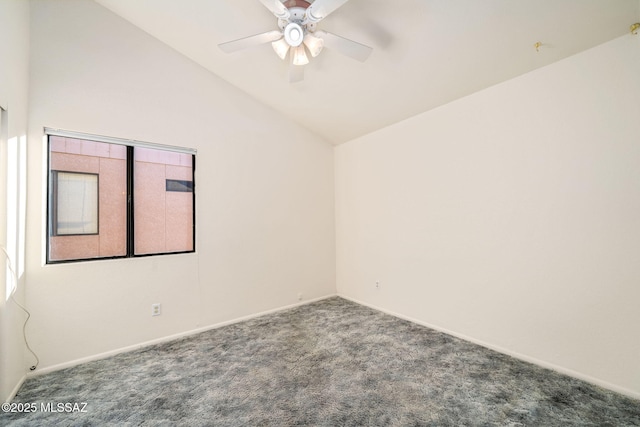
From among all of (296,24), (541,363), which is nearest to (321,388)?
(541,363)

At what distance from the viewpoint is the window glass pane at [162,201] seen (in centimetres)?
277

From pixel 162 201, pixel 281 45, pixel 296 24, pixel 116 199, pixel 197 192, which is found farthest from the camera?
pixel 197 192

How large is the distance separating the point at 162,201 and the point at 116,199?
40 cm

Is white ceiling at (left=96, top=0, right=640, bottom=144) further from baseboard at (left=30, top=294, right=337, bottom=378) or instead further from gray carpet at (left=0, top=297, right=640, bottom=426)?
baseboard at (left=30, top=294, right=337, bottom=378)

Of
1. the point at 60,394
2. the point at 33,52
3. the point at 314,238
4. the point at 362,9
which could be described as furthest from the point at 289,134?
the point at 60,394

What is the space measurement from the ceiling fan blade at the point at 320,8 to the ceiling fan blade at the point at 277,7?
157 mm

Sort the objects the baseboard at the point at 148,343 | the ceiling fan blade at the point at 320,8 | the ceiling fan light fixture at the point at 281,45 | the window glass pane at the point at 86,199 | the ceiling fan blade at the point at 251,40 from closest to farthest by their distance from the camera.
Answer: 1. the ceiling fan blade at the point at 320,8
2. the ceiling fan blade at the point at 251,40
3. the ceiling fan light fixture at the point at 281,45
4. the baseboard at the point at 148,343
5. the window glass pane at the point at 86,199

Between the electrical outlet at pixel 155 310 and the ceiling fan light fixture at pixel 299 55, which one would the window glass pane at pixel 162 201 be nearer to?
the electrical outlet at pixel 155 310

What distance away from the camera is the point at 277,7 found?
5.71ft

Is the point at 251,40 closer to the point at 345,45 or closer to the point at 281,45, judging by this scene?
the point at 281,45

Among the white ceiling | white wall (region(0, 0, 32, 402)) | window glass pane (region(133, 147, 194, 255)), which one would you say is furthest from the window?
the white ceiling

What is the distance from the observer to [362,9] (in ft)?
6.62

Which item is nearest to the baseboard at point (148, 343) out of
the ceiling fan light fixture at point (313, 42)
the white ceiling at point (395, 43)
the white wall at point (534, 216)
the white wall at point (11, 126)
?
the white wall at point (11, 126)

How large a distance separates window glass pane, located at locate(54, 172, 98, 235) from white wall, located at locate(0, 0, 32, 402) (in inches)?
15.7
